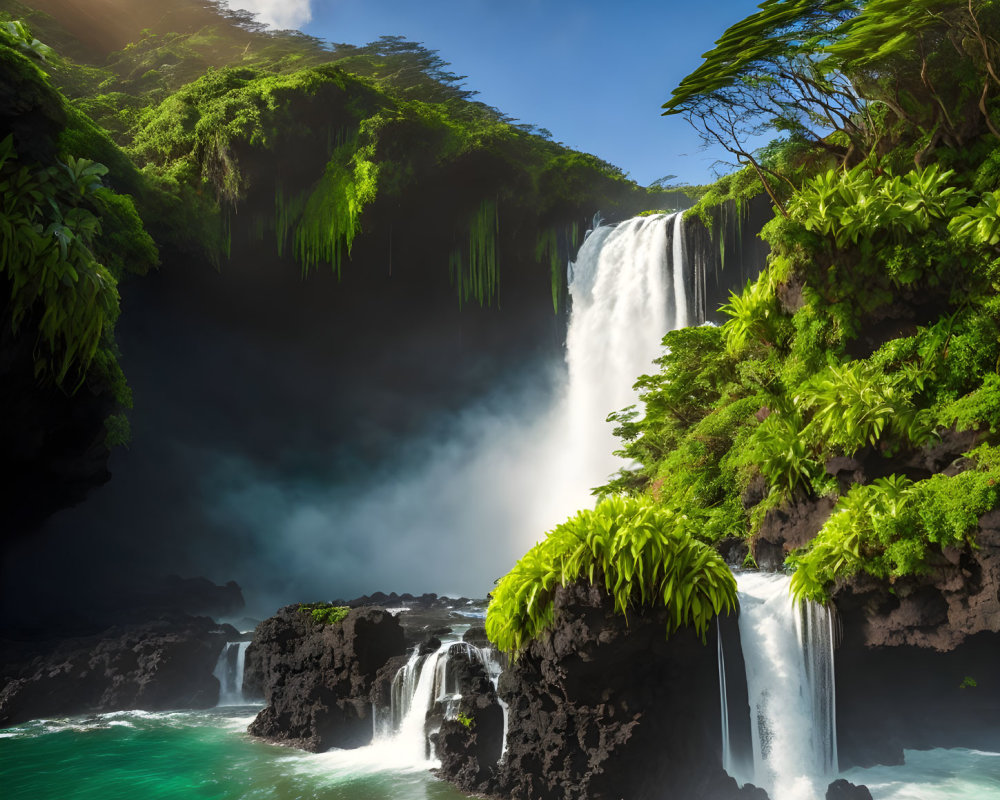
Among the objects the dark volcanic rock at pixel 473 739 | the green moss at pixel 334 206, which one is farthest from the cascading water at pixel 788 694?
the green moss at pixel 334 206

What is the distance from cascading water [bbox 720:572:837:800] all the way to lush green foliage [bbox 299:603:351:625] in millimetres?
6117

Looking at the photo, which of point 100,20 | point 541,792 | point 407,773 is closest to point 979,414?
point 541,792

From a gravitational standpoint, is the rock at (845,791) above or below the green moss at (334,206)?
below

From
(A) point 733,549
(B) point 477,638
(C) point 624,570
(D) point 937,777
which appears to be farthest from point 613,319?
(C) point 624,570

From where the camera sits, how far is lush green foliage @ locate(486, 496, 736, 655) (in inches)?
280

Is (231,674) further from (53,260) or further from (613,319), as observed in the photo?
(613,319)

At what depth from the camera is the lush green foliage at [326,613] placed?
11344 mm

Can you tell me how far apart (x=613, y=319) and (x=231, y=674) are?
12.9 metres

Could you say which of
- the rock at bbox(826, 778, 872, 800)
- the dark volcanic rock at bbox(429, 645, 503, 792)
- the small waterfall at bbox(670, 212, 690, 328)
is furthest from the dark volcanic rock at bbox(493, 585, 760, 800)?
the small waterfall at bbox(670, 212, 690, 328)

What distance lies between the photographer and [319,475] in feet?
82.1

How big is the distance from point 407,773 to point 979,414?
8.21m

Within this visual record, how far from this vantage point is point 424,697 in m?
10.1

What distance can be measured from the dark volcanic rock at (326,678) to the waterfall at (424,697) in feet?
1.68

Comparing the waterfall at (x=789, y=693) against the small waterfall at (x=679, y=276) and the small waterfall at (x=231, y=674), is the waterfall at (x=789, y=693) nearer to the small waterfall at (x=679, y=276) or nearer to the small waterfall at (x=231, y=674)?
the small waterfall at (x=231, y=674)
